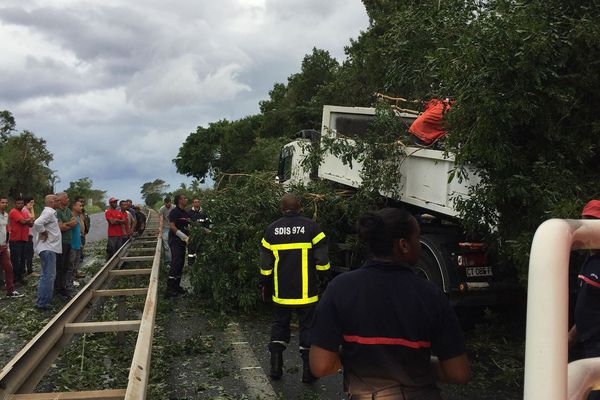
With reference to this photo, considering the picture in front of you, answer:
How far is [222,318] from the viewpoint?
751 cm

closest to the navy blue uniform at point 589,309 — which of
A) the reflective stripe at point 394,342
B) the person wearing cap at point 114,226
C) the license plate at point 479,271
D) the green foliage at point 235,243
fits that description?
the reflective stripe at point 394,342

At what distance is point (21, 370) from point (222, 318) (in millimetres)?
4409

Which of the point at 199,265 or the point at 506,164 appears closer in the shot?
the point at 506,164

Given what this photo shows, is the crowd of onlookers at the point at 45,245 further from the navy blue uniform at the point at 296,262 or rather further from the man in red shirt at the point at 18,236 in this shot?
the navy blue uniform at the point at 296,262

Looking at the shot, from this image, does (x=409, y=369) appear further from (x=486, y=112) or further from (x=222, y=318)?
(x=222, y=318)

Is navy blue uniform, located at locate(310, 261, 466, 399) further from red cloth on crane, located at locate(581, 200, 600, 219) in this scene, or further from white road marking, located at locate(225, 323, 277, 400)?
white road marking, located at locate(225, 323, 277, 400)

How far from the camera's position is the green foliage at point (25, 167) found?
46094 mm

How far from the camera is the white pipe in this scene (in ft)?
3.12

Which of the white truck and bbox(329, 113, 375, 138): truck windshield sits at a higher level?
bbox(329, 113, 375, 138): truck windshield

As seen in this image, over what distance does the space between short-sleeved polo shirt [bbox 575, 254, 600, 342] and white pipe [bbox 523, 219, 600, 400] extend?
195 centimetres

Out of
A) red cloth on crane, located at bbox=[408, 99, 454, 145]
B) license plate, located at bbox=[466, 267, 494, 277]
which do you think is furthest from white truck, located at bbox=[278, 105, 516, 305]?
red cloth on crane, located at bbox=[408, 99, 454, 145]

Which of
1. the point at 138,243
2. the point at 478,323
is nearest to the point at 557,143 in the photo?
the point at 478,323

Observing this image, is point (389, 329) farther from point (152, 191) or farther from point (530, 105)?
point (152, 191)

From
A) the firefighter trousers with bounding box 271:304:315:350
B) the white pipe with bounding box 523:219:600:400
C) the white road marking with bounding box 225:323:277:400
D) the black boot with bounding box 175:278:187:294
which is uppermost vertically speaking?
the white pipe with bounding box 523:219:600:400
